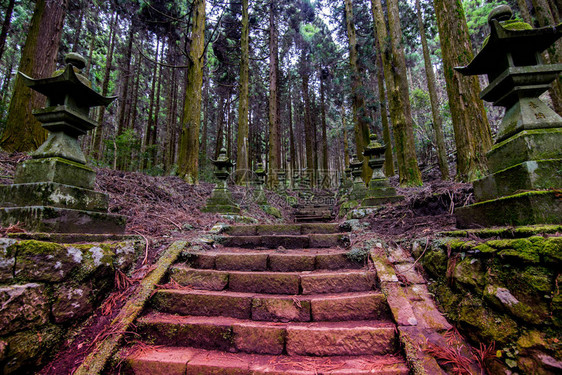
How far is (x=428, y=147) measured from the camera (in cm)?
1593

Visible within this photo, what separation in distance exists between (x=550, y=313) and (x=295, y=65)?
22.8 metres

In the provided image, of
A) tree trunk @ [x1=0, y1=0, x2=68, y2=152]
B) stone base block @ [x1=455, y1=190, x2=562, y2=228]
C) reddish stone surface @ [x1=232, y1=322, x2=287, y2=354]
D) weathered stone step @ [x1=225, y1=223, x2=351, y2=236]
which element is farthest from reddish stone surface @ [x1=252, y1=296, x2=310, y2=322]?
tree trunk @ [x1=0, y1=0, x2=68, y2=152]

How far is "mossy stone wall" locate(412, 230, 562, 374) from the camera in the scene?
127 cm

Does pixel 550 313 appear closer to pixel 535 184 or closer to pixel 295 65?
pixel 535 184

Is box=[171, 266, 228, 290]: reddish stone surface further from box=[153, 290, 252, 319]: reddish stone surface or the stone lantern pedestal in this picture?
the stone lantern pedestal

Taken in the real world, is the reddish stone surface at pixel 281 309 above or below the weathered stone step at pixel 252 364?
above

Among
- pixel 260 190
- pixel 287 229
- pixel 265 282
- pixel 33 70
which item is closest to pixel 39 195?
pixel 265 282

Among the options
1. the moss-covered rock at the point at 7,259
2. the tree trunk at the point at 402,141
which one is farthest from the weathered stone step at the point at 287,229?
the tree trunk at the point at 402,141

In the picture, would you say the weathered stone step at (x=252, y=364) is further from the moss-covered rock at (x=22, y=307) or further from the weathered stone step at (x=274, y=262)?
the weathered stone step at (x=274, y=262)

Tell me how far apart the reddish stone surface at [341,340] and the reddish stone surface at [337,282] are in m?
0.47

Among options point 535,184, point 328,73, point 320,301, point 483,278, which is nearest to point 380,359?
point 320,301

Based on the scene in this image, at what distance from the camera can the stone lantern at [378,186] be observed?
5324 millimetres

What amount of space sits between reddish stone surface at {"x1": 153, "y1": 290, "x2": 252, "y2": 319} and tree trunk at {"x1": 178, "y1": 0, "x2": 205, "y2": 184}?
215 inches

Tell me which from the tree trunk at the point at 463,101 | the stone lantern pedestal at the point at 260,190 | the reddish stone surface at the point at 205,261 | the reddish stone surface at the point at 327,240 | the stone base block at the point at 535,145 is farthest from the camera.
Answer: the stone lantern pedestal at the point at 260,190
